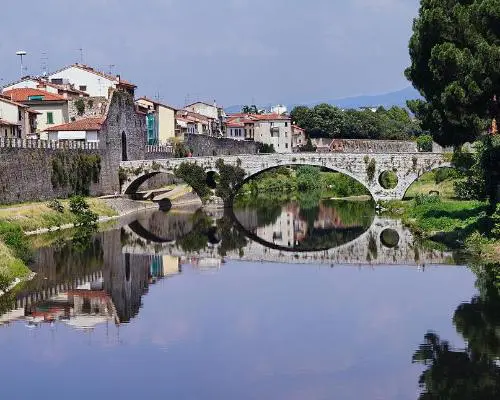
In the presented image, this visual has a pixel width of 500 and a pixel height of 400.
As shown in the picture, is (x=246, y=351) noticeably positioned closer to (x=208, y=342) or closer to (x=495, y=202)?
(x=208, y=342)

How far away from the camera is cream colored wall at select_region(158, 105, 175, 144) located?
97.6m

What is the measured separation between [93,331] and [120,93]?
169ft

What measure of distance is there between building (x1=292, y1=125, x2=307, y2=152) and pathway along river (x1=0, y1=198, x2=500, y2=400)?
84.5m

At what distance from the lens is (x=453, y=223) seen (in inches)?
1884

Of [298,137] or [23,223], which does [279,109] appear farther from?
[23,223]

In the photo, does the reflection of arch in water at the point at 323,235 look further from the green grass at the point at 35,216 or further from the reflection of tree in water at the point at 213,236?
the green grass at the point at 35,216

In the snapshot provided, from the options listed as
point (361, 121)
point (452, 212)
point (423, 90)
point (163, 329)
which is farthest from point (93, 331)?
point (361, 121)

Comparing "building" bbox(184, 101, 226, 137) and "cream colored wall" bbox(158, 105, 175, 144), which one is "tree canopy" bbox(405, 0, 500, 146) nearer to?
"cream colored wall" bbox(158, 105, 175, 144)

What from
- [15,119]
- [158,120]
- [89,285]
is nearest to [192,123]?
[158,120]

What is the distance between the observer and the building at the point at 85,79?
88.0 meters

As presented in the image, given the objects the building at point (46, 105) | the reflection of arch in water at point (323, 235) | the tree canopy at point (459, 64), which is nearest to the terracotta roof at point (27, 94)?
the building at point (46, 105)

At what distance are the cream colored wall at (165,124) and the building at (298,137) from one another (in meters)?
31.6

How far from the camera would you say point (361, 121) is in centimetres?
13800

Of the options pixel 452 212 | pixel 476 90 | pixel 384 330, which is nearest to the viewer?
pixel 384 330
